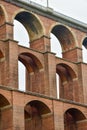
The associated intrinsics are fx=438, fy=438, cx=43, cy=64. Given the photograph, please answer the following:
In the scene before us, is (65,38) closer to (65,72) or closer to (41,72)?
(65,72)

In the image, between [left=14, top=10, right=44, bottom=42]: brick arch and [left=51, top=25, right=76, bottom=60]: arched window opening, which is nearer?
[left=14, top=10, right=44, bottom=42]: brick arch

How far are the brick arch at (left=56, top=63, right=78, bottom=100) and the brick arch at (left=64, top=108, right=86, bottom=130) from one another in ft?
6.48

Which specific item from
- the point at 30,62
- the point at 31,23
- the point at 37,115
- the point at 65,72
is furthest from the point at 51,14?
the point at 37,115

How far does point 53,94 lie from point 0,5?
8591 millimetres

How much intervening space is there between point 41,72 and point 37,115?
3824 mm

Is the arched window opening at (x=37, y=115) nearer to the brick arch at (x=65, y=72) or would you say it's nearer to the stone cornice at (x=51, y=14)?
the brick arch at (x=65, y=72)

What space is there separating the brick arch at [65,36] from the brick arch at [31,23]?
2.47 m

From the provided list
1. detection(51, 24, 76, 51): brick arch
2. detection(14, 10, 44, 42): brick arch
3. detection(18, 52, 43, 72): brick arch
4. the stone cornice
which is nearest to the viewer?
detection(18, 52, 43, 72): brick arch

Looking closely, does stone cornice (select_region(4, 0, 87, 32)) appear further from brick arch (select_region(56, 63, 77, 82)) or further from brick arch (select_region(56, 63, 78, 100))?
brick arch (select_region(56, 63, 78, 100))

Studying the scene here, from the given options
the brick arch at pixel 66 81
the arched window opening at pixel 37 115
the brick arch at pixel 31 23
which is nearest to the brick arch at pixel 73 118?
the brick arch at pixel 66 81

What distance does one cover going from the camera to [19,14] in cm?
3847

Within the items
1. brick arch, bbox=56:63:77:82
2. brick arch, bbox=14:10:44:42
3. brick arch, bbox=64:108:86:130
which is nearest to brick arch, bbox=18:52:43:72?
brick arch, bbox=14:10:44:42

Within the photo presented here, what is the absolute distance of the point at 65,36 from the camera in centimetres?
4178

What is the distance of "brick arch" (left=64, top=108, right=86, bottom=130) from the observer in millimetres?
37750
